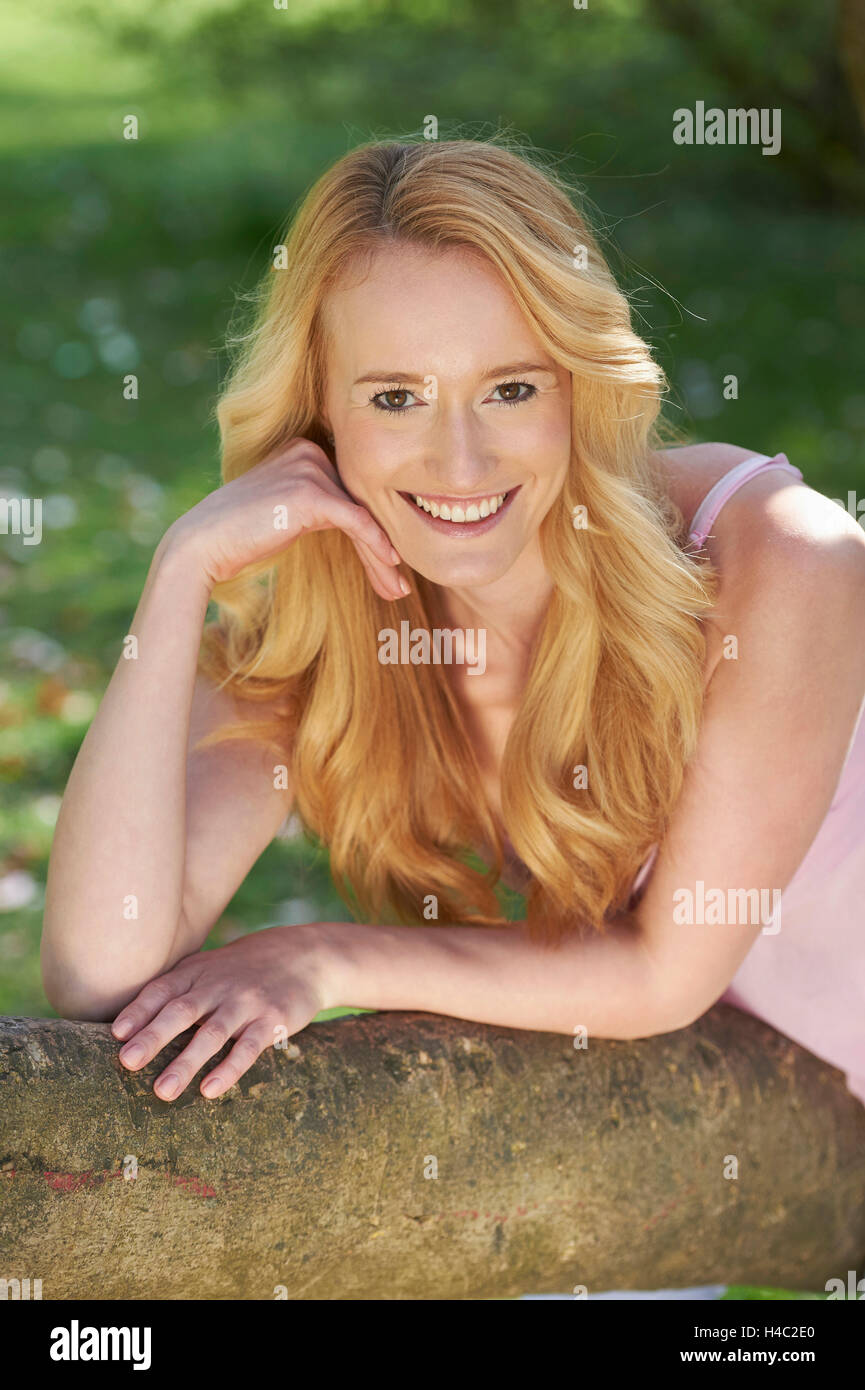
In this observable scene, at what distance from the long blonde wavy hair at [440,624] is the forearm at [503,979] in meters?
0.12

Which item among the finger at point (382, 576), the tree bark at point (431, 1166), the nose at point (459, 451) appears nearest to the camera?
the tree bark at point (431, 1166)

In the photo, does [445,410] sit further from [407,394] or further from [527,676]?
[527,676]

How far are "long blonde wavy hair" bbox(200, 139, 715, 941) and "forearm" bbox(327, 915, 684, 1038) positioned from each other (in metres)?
0.12

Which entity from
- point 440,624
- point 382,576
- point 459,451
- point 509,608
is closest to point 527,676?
point 509,608

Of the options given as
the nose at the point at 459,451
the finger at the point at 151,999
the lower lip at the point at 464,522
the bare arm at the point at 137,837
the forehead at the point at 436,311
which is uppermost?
the forehead at the point at 436,311

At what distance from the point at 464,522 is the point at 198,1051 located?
105 centimetres

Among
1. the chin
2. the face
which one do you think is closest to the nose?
the face

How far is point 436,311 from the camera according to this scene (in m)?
2.47

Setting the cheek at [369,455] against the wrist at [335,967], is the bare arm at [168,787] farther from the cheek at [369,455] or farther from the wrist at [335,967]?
the wrist at [335,967]

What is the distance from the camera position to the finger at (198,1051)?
2.08m

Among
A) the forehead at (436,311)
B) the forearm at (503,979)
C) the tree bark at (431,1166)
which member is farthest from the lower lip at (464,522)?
the tree bark at (431,1166)

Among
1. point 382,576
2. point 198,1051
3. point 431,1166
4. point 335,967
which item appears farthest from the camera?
point 382,576

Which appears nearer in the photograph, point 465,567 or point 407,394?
point 407,394

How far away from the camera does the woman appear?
247cm
